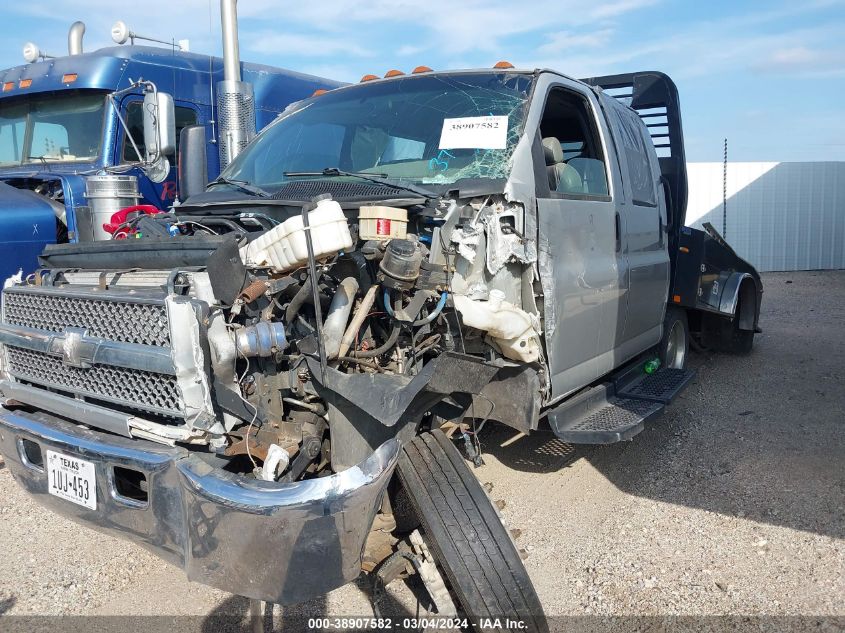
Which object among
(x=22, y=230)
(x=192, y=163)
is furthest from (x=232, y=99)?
(x=22, y=230)

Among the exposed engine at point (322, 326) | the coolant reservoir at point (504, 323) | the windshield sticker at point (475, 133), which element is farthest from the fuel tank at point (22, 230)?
the coolant reservoir at point (504, 323)

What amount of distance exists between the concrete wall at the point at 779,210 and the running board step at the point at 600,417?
15.4 metres

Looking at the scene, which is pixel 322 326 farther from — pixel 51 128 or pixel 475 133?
pixel 51 128

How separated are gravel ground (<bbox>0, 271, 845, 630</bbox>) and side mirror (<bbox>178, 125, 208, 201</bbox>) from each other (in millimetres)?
2206

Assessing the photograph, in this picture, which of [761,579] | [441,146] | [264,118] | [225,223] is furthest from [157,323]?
[264,118]

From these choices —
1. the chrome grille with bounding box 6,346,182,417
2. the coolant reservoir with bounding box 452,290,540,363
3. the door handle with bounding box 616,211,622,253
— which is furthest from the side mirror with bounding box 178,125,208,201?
the door handle with bounding box 616,211,622,253

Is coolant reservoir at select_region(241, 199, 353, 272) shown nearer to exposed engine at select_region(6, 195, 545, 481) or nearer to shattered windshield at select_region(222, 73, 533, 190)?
exposed engine at select_region(6, 195, 545, 481)

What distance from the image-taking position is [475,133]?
3.81 metres

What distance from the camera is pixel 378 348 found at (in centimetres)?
316

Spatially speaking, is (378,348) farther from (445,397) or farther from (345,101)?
(345,101)

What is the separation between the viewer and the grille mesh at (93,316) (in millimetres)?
2805

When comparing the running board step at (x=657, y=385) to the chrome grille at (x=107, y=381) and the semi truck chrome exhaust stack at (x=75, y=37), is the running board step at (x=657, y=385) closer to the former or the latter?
the chrome grille at (x=107, y=381)

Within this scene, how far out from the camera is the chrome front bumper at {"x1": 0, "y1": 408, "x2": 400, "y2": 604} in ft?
8.29

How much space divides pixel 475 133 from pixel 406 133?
1.42ft
